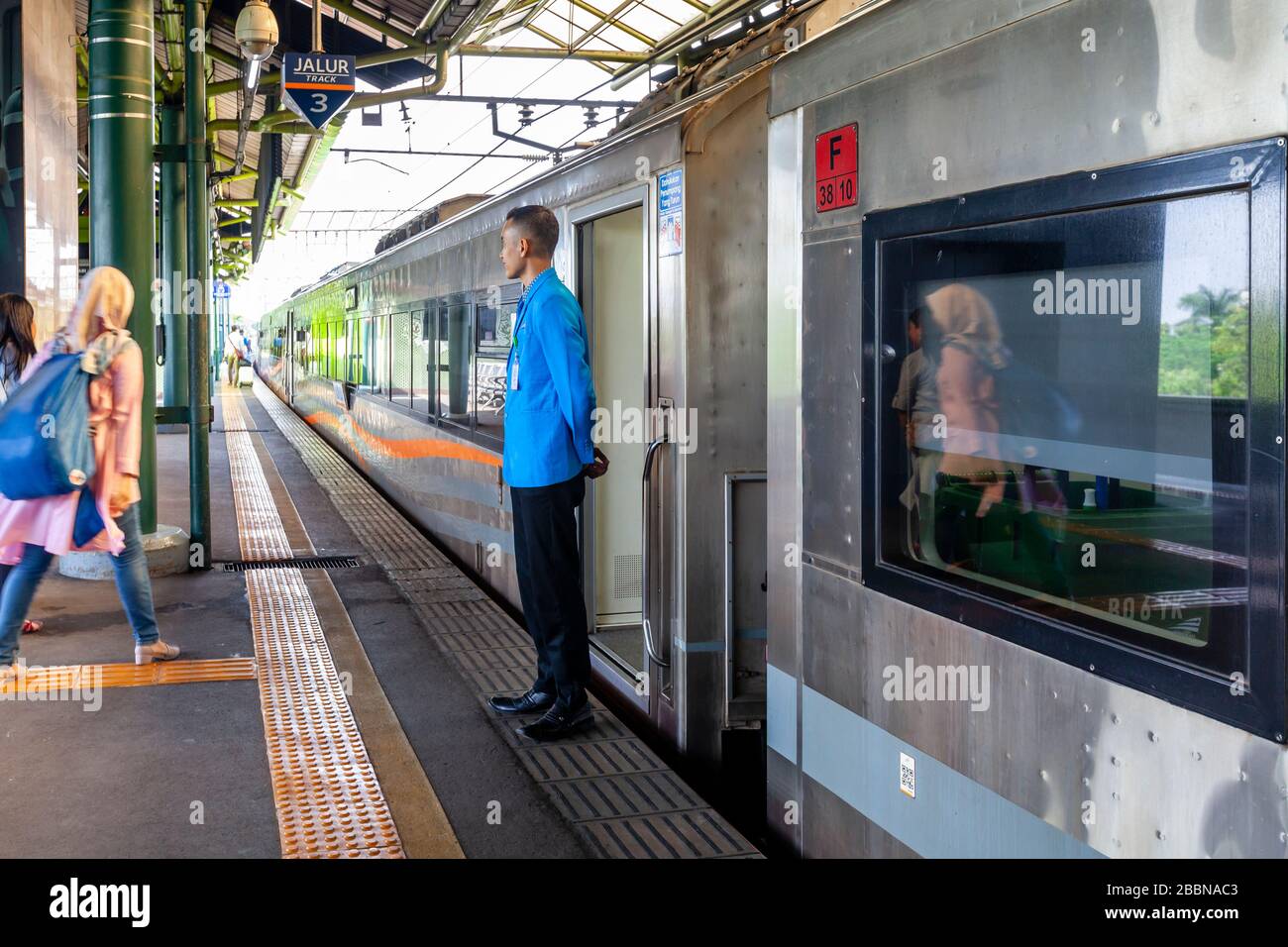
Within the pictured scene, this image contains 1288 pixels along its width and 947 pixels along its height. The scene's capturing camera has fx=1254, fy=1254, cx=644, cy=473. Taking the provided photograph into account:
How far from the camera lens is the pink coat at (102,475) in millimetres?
5027

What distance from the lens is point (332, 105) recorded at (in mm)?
9477

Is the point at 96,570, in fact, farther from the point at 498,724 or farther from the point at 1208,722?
the point at 1208,722

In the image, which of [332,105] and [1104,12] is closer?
[1104,12]

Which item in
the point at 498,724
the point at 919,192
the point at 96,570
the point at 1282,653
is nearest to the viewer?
the point at 1282,653

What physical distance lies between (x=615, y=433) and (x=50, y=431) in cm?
242

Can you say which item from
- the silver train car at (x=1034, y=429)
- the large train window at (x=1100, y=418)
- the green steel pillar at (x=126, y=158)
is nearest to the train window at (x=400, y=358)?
the green steel pillar at (x=126, y=158)

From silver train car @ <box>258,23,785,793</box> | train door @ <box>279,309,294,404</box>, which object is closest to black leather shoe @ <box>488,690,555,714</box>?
silver train car @ <box>258,23,785,793</box>

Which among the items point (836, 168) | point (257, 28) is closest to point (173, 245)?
point (257, 28)

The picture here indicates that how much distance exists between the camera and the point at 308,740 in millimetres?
4656

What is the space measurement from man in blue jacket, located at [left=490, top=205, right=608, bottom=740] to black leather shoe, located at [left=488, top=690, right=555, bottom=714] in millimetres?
165

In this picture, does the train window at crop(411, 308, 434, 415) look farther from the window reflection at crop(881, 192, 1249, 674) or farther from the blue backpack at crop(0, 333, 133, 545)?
Result: the window reflection at crop(881, 192, 1249, 674)
